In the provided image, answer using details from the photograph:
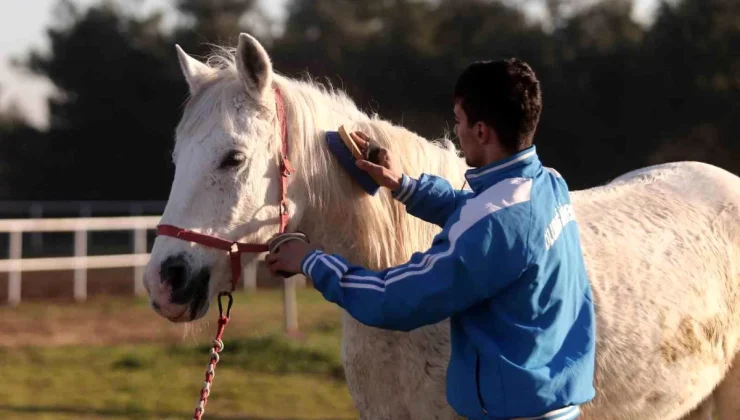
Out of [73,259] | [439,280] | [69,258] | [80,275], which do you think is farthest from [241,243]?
[80,275]

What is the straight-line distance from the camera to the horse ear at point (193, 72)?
2.61 metres

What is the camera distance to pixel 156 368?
26.5 feet

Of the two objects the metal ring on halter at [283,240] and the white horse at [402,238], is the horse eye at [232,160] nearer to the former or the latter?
the white horse at [402,238]

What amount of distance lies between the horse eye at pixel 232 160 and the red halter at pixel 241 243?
0.15 m

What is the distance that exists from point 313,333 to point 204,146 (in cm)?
783

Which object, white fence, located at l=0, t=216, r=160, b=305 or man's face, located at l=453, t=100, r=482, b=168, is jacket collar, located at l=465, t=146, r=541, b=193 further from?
white fence, located at l=0, t=216, r=160, b=305

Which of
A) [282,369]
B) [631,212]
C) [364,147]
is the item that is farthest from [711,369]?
[282,369]

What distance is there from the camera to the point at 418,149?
9.47 ft

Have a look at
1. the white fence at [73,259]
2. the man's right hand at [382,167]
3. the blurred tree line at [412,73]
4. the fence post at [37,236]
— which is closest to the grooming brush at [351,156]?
the man's right hand at [382,167]

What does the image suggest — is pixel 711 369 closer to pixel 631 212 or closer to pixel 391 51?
pixel 631 212

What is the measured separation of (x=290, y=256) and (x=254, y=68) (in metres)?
0.53

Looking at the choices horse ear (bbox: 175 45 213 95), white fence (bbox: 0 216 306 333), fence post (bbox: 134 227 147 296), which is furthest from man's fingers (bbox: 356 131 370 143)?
fence post (bbox: 134 227 147 296)

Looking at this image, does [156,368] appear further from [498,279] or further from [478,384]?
[498,279]

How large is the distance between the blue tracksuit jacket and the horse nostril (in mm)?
326
